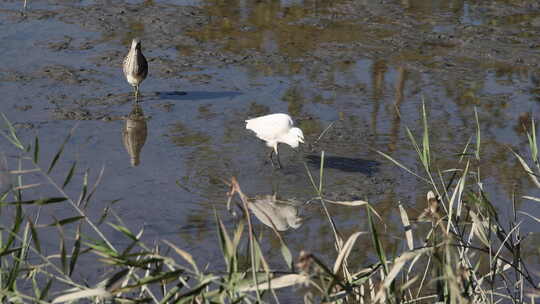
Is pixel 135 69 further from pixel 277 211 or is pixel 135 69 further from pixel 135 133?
pixel 277 211

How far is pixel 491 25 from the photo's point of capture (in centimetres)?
1109

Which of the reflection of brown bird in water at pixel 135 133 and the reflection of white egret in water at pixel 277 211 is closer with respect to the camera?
the reflection of white egret in water at pixel 277 211

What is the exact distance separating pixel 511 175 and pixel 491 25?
4164mm

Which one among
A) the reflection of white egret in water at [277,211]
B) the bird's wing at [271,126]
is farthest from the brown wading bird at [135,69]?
the reflection of white egret in water at [277,211]

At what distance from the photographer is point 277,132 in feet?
24.0

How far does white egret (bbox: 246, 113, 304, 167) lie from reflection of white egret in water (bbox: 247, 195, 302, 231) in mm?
670

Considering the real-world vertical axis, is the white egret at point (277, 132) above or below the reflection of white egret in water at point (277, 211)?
above

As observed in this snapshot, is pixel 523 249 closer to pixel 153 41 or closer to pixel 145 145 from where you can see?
pixel 145 145

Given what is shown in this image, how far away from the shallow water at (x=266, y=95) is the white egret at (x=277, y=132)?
20cm

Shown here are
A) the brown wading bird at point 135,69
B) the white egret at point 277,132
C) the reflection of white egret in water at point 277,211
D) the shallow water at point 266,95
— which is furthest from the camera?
the brown wading bird at point 135,69

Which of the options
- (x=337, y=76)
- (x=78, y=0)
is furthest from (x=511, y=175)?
(x=78, y=0)

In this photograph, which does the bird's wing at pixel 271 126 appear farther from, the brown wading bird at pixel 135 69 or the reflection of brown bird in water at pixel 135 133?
the brown wading bird at pixel 135 69

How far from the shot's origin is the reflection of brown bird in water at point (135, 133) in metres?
7.38

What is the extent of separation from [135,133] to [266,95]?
153cm
